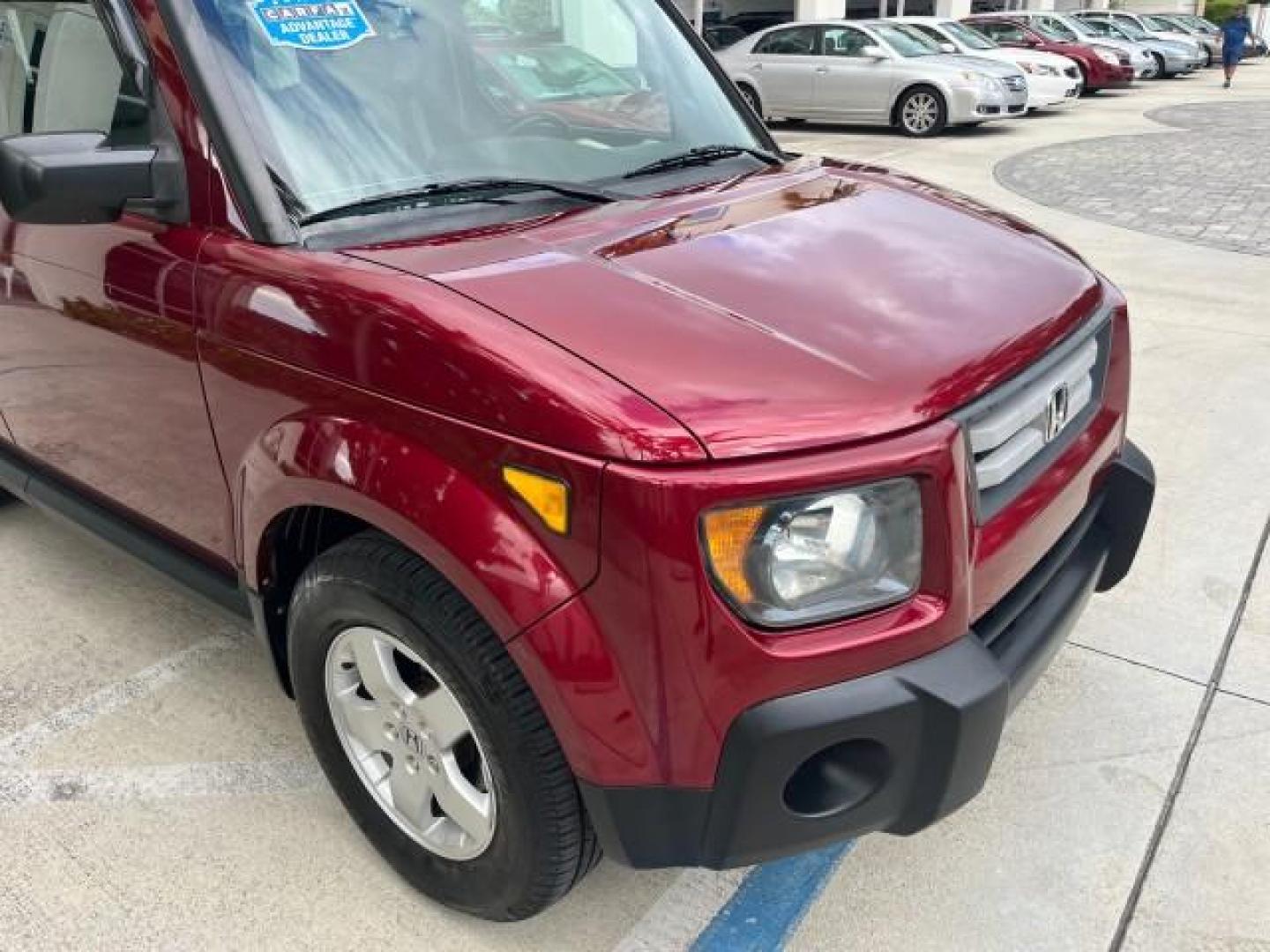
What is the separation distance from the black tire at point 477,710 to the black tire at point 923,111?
1455 cm

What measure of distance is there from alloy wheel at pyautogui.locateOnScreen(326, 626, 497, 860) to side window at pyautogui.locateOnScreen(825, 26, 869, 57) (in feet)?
49.9

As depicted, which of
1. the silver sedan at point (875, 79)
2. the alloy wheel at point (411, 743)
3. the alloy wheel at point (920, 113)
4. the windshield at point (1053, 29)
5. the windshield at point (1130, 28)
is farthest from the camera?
the windshield at point (1130, 28)

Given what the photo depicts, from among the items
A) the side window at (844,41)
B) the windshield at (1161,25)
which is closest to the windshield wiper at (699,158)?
the side window at (844,41)

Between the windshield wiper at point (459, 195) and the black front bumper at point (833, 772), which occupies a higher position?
the windshield wiper at point (459, 195)

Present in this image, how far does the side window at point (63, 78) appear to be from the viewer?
8.03ft

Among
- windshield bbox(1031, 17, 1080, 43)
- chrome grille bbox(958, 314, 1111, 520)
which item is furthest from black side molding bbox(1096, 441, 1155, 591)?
windshield bbox(1031, 17, 1080, 43)

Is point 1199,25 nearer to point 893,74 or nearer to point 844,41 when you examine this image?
point 844,41

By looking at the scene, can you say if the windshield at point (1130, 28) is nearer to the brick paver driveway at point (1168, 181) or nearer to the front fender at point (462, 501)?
the brick paver driveway at point (1168, 181)

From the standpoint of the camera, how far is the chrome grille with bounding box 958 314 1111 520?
1.85 meters

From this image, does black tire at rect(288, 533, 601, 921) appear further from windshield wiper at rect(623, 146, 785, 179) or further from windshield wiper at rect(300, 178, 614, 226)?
windshield wiper at rect(623, 146, 785, 179)

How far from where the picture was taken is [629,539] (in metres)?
1.59

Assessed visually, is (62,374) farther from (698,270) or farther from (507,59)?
(698,270)

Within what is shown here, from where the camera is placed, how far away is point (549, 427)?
1.64 meters

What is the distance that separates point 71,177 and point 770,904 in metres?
2.02
